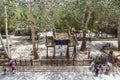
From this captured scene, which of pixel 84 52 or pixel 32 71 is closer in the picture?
pixel 32 71

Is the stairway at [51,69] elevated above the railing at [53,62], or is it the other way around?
the railing at [53,62]

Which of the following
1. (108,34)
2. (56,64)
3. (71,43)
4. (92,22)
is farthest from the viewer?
(108,34)

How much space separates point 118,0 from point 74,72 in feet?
30.9

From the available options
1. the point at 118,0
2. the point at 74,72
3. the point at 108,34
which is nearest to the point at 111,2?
the point at 118,0

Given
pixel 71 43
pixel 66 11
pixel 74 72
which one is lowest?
pixel 74 72

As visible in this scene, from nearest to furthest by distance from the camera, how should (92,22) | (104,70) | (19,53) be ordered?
(104,70) < (19,53) < (92,22)

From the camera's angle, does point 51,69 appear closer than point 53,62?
Yes

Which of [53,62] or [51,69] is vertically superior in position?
[53,62]

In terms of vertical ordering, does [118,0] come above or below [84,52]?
above

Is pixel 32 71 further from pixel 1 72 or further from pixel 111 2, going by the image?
pixel 111 2

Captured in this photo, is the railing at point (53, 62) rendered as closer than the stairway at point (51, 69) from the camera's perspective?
No

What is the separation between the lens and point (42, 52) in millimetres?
26859

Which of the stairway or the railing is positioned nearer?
→ the stairway

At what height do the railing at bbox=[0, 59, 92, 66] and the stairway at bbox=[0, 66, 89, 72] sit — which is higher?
the railing at bbox=[0, 59, 92, 66]
